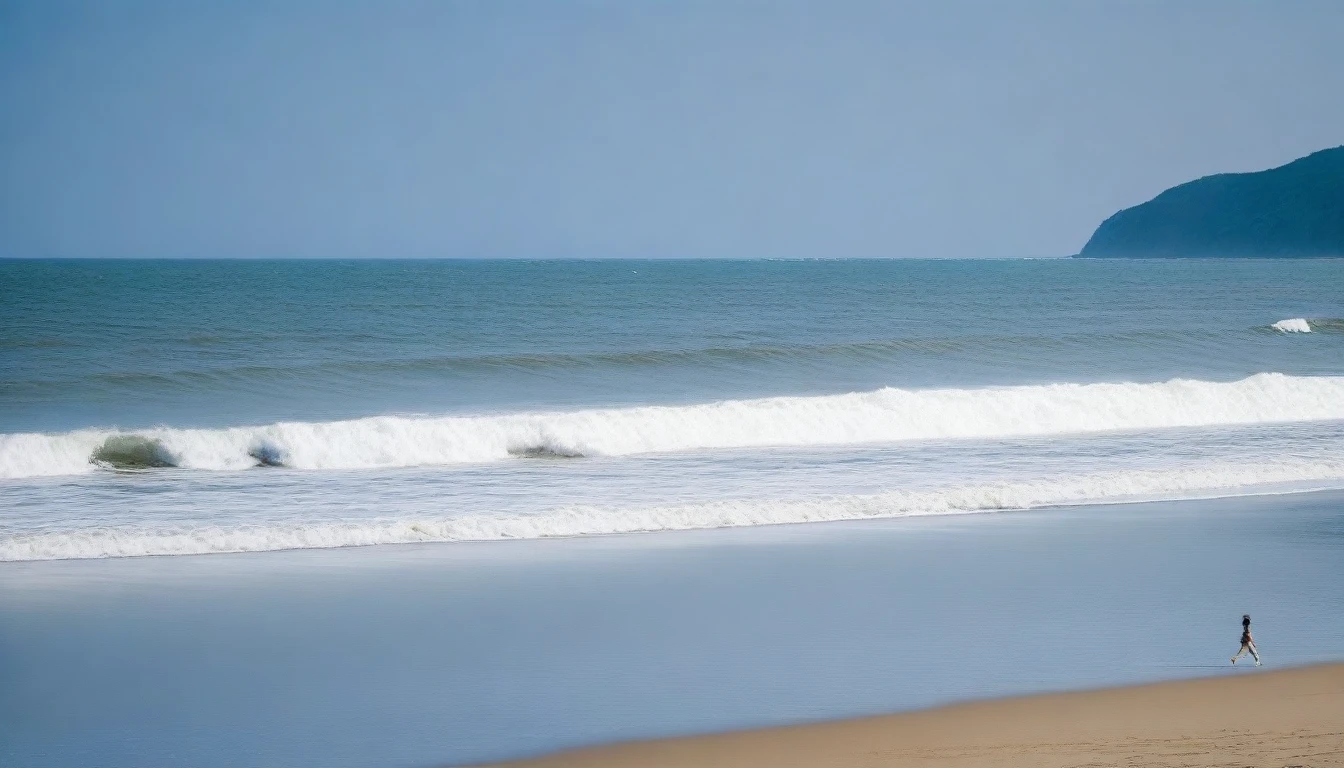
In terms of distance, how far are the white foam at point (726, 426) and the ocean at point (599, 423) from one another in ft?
0.17

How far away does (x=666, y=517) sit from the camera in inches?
540

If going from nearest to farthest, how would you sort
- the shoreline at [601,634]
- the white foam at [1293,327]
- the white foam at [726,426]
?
1. the shoreline at [601,634]
2. the white foam at [726,426]
3. the white foam at [1293,327]

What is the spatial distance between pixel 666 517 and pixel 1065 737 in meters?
6.91

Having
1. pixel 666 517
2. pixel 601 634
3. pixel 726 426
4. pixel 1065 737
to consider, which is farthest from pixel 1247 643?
pixel 726 426

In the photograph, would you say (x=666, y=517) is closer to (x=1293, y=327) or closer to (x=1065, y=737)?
(x=1065, y=737)

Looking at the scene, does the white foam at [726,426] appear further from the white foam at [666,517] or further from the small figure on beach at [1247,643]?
the small figure on beach at [1247,643]

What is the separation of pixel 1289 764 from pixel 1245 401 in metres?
19.3

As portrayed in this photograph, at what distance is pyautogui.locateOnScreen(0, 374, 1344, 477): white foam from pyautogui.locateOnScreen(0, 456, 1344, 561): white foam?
5264 mm

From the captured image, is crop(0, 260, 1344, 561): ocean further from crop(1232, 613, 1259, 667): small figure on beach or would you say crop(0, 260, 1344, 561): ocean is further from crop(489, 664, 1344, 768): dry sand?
crop(489, 664, 1344, 768): dry sand

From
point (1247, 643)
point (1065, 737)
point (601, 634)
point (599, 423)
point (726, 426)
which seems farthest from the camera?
point (726, 426)

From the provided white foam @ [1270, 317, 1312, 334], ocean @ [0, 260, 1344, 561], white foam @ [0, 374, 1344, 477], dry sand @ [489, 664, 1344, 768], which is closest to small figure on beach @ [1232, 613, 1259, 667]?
dry sand @ [489, 664, 1344, 768]

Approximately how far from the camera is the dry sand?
684 centimetres

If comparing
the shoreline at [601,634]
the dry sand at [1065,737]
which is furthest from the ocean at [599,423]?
the dry sand at [1065,737]

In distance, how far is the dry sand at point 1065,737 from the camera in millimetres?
6844
